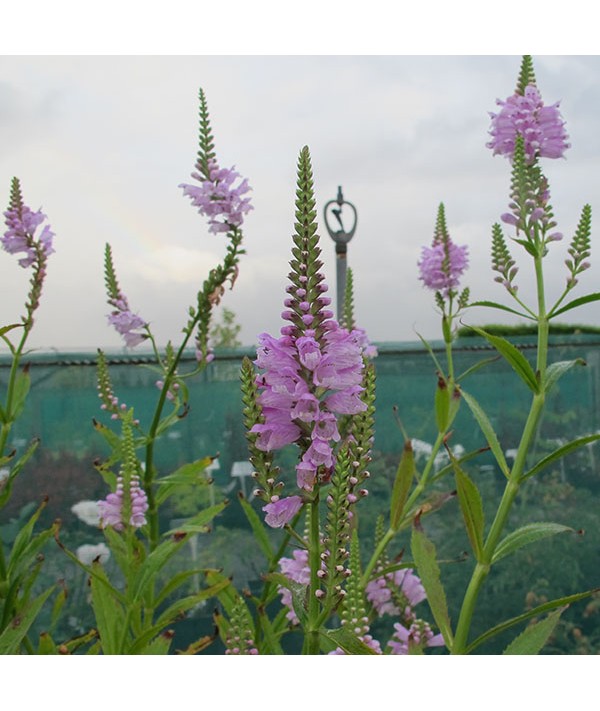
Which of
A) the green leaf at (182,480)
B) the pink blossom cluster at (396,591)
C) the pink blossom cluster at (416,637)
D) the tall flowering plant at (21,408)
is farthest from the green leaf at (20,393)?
the pink blossom cluster at (416,637)

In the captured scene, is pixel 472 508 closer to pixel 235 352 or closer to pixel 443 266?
pixel 443 266

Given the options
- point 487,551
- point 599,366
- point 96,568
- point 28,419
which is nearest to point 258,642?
point 96,568

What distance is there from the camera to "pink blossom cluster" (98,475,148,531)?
187cm

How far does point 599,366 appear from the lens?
3977 millimetres

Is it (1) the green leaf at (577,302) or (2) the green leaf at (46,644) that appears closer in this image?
(1) the green leaf at (577,302)

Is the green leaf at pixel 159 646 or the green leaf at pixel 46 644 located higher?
the green leaf at pixel 159 646

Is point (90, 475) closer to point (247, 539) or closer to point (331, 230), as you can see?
point (247, 539)

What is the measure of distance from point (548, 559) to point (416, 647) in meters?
2.27

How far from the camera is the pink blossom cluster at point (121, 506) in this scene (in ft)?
6.15

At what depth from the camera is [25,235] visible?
216 centimetres

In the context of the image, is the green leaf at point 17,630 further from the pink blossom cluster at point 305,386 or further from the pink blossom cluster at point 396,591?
the pink blossom cluster at point 305,386

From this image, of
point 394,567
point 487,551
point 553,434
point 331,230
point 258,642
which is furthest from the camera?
point 553,434

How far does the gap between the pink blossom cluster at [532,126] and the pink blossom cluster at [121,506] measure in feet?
4.15

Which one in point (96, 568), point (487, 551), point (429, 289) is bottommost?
point (96, 568)
